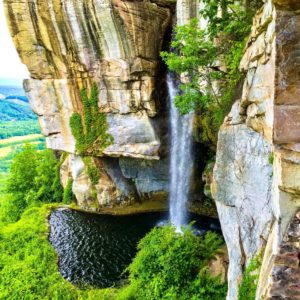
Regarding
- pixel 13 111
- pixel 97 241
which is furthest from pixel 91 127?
pixel 13 111

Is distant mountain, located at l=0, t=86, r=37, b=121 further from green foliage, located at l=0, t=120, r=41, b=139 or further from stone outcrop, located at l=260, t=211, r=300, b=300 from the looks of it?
stone outcrop, located at l=260, t=211, r=300, b=300

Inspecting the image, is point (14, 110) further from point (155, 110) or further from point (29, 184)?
point (155, 110)

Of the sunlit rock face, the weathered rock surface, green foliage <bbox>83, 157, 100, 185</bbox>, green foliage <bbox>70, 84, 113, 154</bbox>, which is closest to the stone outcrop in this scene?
the weathered rock surface

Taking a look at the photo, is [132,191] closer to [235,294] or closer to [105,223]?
[105,223]

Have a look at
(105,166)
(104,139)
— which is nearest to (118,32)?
(104,139)

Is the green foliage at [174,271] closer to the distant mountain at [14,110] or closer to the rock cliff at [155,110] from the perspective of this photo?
the rock cliff at [155,110]

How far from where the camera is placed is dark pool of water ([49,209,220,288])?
1414 centimetres

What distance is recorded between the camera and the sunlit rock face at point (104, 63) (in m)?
15.7

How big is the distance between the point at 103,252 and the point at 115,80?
853 centimetres

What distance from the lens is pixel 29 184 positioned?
2273cm

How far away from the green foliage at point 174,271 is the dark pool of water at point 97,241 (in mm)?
2067

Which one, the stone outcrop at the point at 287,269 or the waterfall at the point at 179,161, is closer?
the stone outcrop at the point at 287,269

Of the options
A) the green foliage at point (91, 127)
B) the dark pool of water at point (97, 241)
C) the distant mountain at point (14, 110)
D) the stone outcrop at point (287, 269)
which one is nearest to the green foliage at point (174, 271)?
the dark pool of water at point (97, 241)

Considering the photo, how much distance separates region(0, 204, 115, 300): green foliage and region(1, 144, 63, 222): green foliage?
363cm
